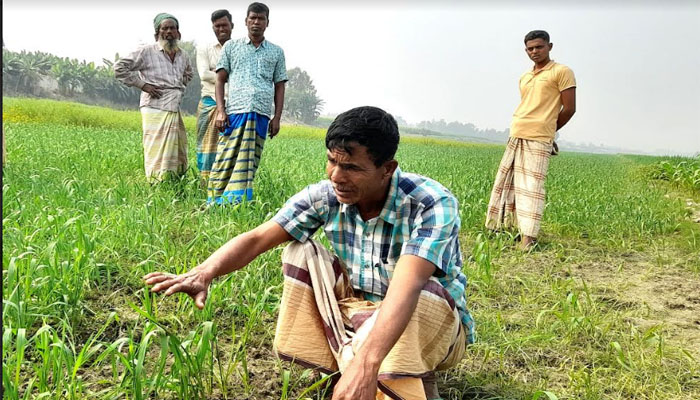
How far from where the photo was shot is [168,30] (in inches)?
208

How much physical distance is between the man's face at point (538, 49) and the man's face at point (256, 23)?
2.04 meters

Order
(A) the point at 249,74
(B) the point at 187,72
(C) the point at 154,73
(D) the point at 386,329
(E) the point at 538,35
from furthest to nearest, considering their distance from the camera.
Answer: (B) the point at 187,72
(C) the point at 154,73
(A) the point at 249,74
(E) the point at 538,35
(D) the point at 386,329

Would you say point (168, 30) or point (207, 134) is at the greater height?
point (168, 30)

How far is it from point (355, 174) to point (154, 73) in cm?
395

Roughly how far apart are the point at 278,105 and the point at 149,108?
3.93 ft

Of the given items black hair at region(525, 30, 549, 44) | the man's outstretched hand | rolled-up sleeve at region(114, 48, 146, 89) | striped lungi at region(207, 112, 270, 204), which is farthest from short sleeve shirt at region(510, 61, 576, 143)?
the man's outstretched hand

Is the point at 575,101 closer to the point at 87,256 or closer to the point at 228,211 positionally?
the point at 228,211

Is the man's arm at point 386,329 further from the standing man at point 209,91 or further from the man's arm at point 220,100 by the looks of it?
the standing man at point 209,91

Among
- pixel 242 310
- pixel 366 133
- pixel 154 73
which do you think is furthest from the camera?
pixel 154 73

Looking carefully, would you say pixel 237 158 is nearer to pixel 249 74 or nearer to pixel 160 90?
pixel 249 74

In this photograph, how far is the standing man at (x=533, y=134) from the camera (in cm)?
468

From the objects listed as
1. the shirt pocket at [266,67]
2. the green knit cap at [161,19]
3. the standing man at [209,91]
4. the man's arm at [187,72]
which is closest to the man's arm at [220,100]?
the shirt pocket at [266,67]

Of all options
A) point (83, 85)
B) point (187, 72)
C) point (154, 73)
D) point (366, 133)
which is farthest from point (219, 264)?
point (83, 85)

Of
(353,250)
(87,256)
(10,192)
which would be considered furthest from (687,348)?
(10,192)
